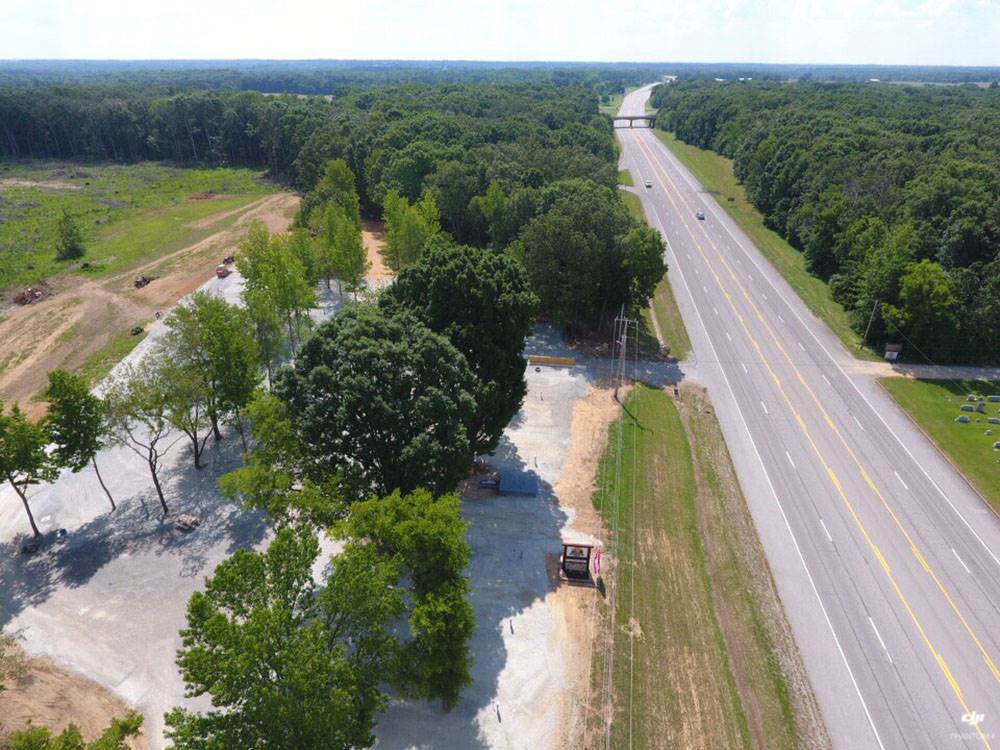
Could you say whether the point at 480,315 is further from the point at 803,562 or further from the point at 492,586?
→ the point at 803,562

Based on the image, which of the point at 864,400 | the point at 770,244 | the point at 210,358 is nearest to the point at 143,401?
the point at 210,358

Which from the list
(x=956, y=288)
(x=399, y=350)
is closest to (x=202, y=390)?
(x=399, y=350)

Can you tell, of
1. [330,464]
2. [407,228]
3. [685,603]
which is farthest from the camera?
[407,228]

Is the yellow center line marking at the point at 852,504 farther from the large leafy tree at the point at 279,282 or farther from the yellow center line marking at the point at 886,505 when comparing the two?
the large leafy tree at the point at 279,282

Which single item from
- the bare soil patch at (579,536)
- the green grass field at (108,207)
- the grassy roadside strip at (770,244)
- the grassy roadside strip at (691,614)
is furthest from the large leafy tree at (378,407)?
the green grass field at (108,207)

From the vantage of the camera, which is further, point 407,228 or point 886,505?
point 407,228

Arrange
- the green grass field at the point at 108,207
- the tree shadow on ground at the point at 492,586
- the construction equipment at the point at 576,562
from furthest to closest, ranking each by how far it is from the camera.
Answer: the green grass field at the point at 108,207 < the construction equipment at the point at 576,562 < the tree shadow on ground at the point at 492,586

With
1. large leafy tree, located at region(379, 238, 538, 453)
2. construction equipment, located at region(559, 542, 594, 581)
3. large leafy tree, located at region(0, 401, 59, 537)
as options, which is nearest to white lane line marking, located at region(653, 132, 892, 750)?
construction equipment, located at region(559, 542, 594, 581)

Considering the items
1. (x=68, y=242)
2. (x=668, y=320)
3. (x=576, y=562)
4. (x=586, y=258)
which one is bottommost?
(x=576, y=562)
